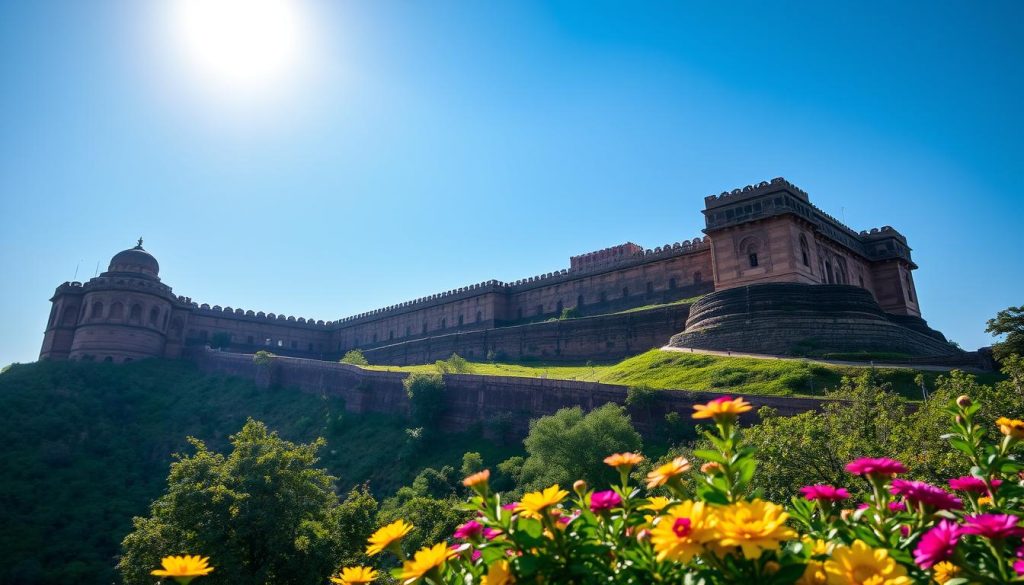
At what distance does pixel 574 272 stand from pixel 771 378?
2796cm

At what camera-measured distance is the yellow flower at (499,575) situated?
101 inches

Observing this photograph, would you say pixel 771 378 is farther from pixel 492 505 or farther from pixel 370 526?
pixel 492 505

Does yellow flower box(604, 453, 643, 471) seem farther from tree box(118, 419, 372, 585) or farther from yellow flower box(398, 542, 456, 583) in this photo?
tree box(118, 419, 372, 585)

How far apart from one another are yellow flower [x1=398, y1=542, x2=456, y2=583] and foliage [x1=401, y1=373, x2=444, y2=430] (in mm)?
29914

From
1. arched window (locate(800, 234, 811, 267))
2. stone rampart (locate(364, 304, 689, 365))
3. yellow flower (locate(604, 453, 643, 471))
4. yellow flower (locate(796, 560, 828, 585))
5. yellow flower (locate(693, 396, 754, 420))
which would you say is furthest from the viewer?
stone rampart (locate(364, 304, 689, 365))

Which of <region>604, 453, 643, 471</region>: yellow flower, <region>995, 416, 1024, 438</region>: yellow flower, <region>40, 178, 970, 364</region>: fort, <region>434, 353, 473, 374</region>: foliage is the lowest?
<region>604, 453, 643, 471</region>: yellow flower

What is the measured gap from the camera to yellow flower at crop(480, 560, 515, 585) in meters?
2.56

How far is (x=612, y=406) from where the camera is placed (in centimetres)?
2395

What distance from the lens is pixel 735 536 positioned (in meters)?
2.08

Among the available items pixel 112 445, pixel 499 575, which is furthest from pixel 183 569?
pixel 112 445

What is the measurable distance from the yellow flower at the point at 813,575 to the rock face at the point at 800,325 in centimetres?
2924

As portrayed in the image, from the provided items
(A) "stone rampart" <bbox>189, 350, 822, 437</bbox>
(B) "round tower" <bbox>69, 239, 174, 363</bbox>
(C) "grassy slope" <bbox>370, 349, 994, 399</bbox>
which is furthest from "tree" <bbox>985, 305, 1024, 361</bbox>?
(B) "round tower" <bbox>69, 239, 174, 363</bbox>

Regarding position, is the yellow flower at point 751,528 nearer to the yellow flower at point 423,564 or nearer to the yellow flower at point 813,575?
the yellow flower at point 813,575

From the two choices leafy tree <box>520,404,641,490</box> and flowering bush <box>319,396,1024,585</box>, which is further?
leafy tree <box>520,404,641,490</box>
